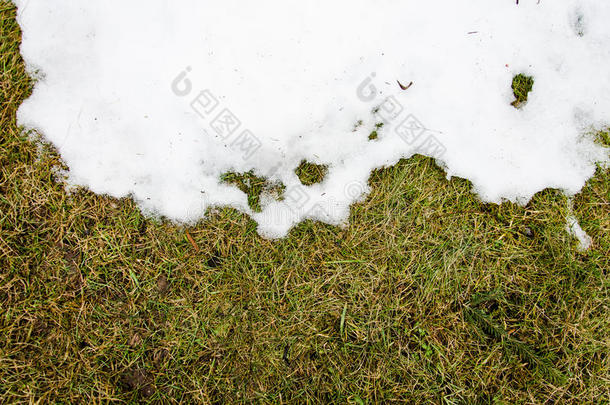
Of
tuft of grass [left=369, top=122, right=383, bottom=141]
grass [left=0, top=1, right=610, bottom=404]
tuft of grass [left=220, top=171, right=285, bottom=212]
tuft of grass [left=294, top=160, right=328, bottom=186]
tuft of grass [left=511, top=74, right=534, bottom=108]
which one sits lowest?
grass [left=0, top=1, right=610, bottom=404]

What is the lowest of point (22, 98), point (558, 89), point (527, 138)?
point (22, 98)

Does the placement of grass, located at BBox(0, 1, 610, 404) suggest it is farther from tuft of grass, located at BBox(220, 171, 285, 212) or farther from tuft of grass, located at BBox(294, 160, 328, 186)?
tuft of grass, located at BBox(294, 160, 328, 186)

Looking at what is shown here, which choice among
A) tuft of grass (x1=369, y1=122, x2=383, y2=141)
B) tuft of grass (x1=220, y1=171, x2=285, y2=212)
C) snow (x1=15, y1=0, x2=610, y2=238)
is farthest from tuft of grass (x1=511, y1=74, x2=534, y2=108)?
tuft of grass (x1=220, y1=171, x2=285, y2=212)

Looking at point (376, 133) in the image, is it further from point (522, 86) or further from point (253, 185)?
point (522, 86)

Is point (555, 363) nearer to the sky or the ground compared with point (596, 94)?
nearer to the ground

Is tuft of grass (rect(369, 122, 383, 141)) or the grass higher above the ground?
tuft of grass (rect(369, 122, 383, 141))

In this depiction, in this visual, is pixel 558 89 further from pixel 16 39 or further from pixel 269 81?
pixel 16 39

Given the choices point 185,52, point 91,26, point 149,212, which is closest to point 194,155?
point 149,212
